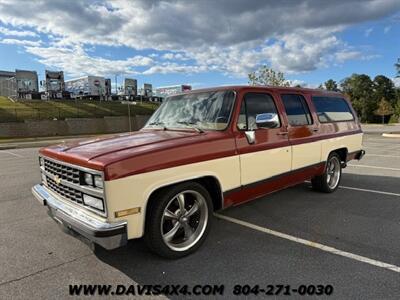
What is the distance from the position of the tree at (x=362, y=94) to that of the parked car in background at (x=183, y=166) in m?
84.8

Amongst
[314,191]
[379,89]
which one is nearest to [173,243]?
[314,191]

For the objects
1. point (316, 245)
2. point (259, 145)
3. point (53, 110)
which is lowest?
point (316, 245)

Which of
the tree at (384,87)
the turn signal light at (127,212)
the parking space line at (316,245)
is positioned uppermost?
the tree at (384,87)

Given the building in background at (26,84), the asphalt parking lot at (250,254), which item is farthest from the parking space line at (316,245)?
the building in background at (26,84)

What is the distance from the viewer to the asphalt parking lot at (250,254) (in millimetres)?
3405

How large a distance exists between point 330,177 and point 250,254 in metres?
3.58

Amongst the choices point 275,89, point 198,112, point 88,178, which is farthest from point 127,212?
point 275,89

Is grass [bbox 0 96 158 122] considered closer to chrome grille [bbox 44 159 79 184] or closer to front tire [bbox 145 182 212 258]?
chrome grille [bbox 44 159 79 184]

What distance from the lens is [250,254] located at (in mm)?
3996

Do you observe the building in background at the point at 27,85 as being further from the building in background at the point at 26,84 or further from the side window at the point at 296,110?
the side window at the point at 296,110

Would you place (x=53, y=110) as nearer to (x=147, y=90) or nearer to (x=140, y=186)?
(x=147, y=90)

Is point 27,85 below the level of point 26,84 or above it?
below

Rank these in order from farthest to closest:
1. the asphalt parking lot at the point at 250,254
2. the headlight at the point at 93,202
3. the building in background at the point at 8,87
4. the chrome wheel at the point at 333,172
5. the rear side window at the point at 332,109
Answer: the building in background at the point at 8,87 → the chrome wheel at the point at 333,172 → the rear side window at the point at 332,109 → the asphalt parking lot at the point at 250,254 → the headlight at the point at 93,202

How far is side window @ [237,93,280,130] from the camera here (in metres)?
4.56
